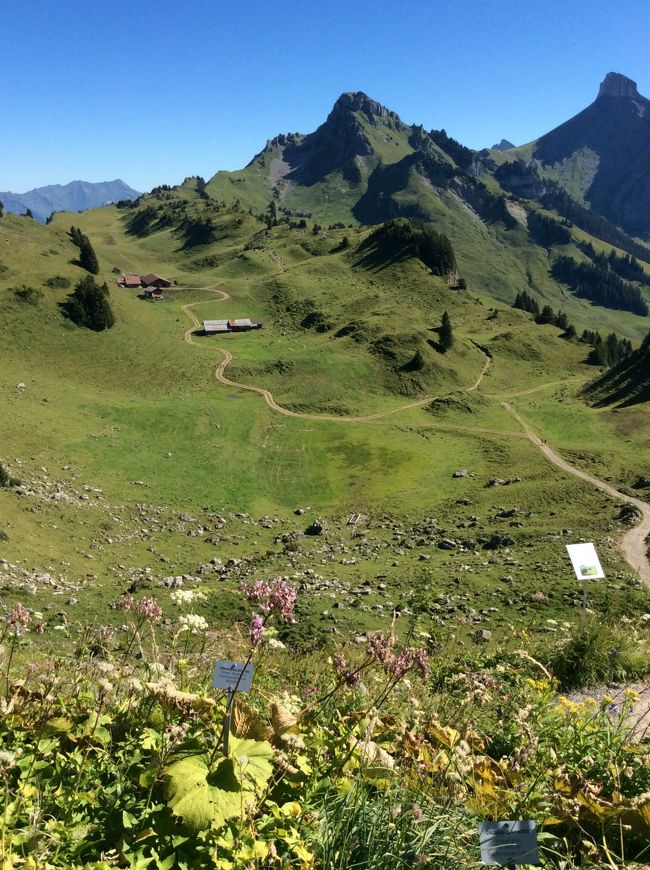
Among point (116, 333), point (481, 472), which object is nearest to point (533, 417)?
point (481, 472)

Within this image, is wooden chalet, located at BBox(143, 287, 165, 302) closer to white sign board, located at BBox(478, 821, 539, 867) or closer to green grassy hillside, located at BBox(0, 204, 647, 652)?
green grassy hillside, located at BBox(0, 204, 647, 652)

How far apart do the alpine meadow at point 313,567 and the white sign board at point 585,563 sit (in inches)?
44.7

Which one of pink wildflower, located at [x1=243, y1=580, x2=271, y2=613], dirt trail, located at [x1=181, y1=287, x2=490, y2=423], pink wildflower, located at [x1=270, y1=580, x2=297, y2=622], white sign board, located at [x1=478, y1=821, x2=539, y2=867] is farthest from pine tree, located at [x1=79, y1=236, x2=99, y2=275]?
white sign board, located at [x1=478, y1=821, x2=539, y2=867]

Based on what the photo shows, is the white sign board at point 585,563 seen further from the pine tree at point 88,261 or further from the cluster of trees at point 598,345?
the pine tree at point 88,261

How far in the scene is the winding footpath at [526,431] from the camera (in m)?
28.9

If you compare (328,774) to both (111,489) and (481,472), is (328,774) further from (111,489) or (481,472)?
(481,472)

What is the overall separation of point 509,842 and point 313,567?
1049 inches

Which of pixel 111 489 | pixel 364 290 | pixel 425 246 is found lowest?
pixel 111 489

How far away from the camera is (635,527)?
32156 millimetres

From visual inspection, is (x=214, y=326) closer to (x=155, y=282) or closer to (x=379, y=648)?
(x=155, y=282)

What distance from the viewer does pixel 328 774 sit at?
5070mm

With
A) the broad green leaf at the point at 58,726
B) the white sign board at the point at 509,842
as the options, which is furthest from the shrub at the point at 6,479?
the white sign board at the point at 509,842

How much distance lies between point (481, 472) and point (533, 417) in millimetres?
18608

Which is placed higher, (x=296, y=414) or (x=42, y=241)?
(x=42, y=241)
